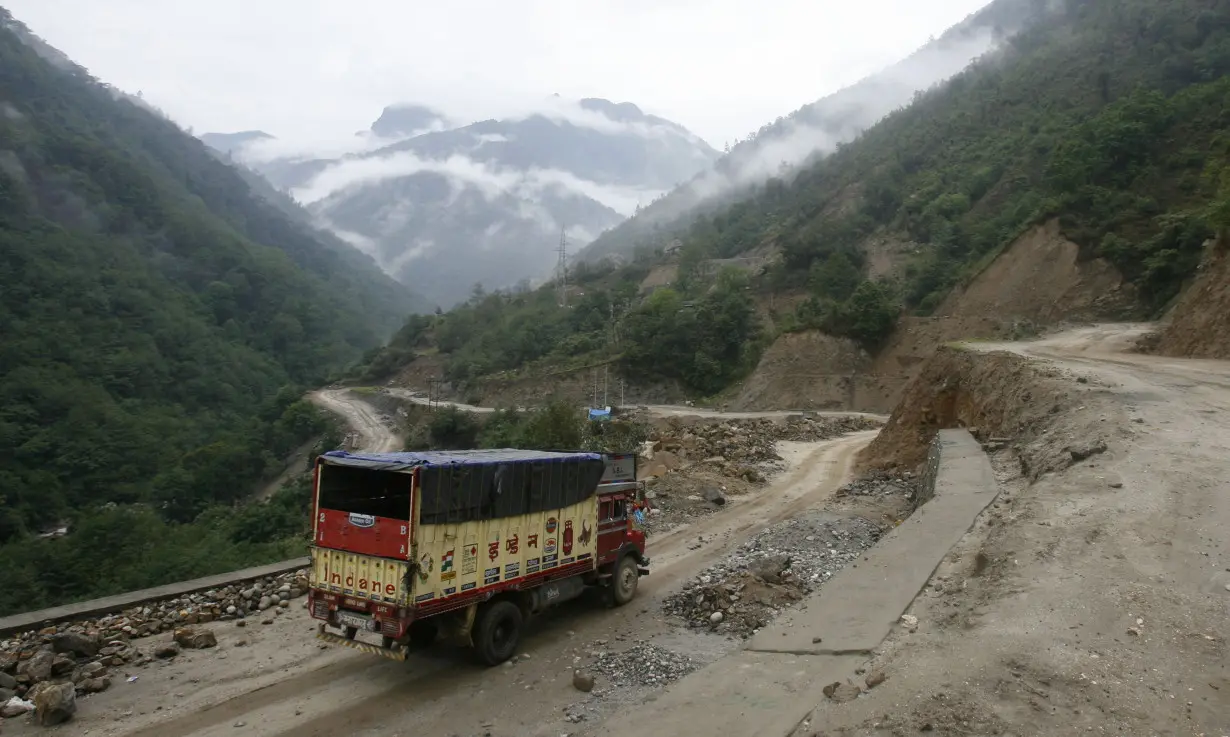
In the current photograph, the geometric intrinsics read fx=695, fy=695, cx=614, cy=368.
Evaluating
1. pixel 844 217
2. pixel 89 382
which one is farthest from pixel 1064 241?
pixel 89 382

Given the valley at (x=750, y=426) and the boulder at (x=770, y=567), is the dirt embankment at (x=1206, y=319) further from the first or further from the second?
the boulder at (x=770, y=567)

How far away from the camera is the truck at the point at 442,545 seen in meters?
7.94

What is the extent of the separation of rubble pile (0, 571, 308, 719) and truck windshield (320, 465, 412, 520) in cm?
323

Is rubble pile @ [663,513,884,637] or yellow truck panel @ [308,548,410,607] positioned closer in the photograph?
yellow truck panel @ [308,548,410,607]

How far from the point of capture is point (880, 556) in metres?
9.42

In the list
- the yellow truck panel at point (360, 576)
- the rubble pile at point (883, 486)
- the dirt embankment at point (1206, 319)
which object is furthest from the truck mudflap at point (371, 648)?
the dirt embankment at point (1206, 319)

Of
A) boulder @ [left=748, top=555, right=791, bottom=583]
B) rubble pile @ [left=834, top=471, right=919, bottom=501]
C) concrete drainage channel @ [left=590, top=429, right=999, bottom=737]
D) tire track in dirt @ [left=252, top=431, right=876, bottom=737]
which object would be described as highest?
concrete drainage channel @ [left=590, top=429, right=999, bottom=737]

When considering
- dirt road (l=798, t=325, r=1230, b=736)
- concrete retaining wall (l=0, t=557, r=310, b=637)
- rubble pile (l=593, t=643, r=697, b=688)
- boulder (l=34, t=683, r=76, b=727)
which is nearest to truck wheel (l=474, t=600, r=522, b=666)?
rubble pile (l=593, t=643, r=697, b=688)

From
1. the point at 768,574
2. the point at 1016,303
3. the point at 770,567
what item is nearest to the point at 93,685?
the point at 768,574

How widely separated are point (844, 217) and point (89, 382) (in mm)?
70469

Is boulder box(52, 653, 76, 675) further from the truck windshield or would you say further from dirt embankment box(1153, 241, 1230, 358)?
dirt embankment box(1153, 241, 1230, 358)

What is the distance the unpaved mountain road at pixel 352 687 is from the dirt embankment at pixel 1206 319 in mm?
21507

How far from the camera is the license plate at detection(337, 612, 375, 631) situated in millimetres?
8070

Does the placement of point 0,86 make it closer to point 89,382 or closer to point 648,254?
point 89,382
